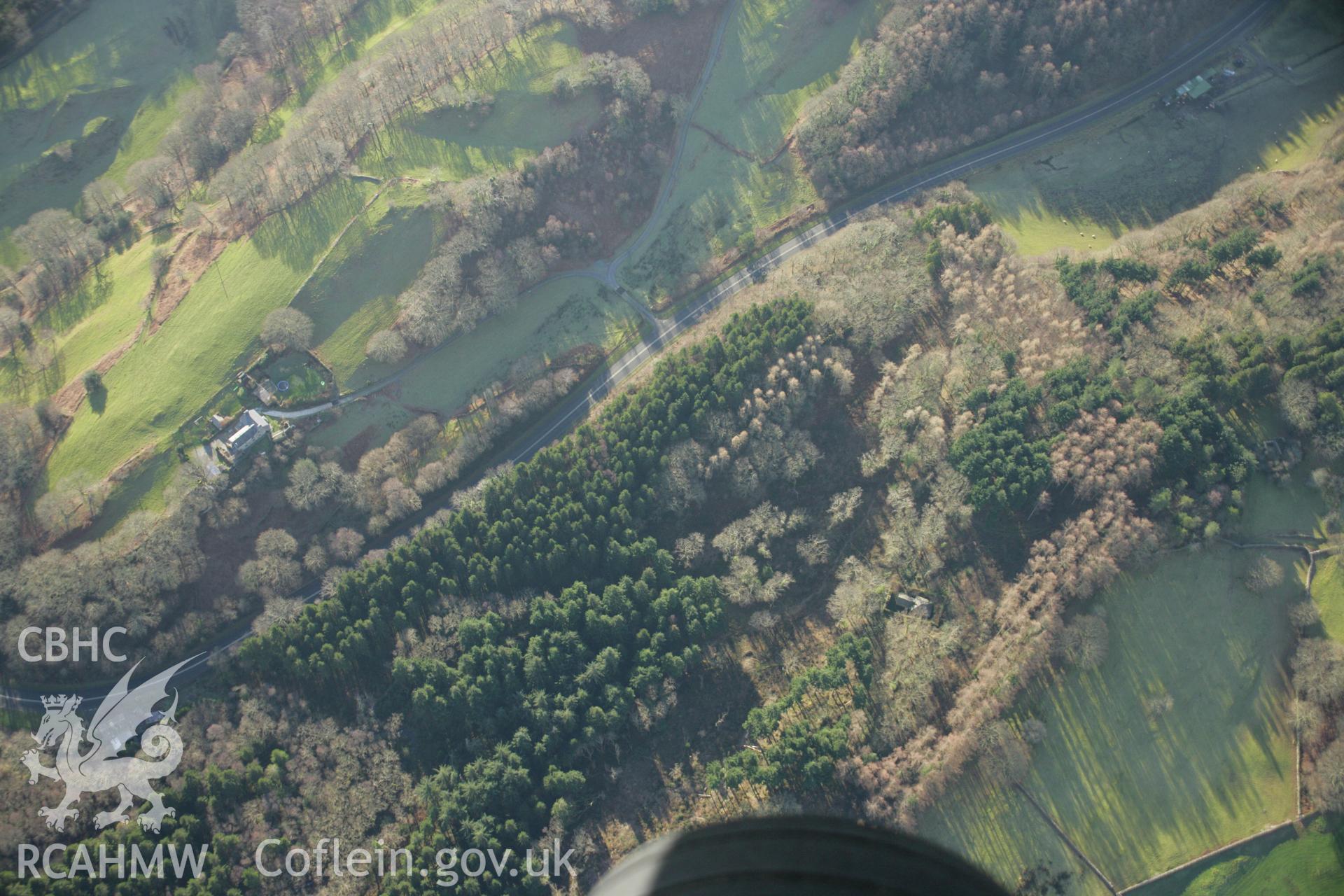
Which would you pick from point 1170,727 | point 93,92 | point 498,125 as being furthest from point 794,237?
point 93,92

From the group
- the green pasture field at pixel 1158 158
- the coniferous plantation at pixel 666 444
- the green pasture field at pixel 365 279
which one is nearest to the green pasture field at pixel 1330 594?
the coniferous plantation at pixel 666 444

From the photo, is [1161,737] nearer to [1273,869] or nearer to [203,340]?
[1273,869]

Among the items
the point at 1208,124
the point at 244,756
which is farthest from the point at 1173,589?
the point at 244,756

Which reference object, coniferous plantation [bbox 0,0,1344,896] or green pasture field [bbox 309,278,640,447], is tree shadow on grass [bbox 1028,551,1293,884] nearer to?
coniferous plantation [bbox 0,0,1344,896]

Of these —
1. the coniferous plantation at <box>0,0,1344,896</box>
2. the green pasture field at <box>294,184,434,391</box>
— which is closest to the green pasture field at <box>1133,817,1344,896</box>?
the coniferous plantation at <box>0,0,1344,896</box>

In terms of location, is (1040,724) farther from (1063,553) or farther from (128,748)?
(128,748)

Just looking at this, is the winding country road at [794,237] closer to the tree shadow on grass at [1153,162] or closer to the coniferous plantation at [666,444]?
the coniferous plantation at [666,444]

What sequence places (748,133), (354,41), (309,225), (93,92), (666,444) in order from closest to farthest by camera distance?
(666,444) < (309,225) < (748,133) < (93,92) < (354,41)
